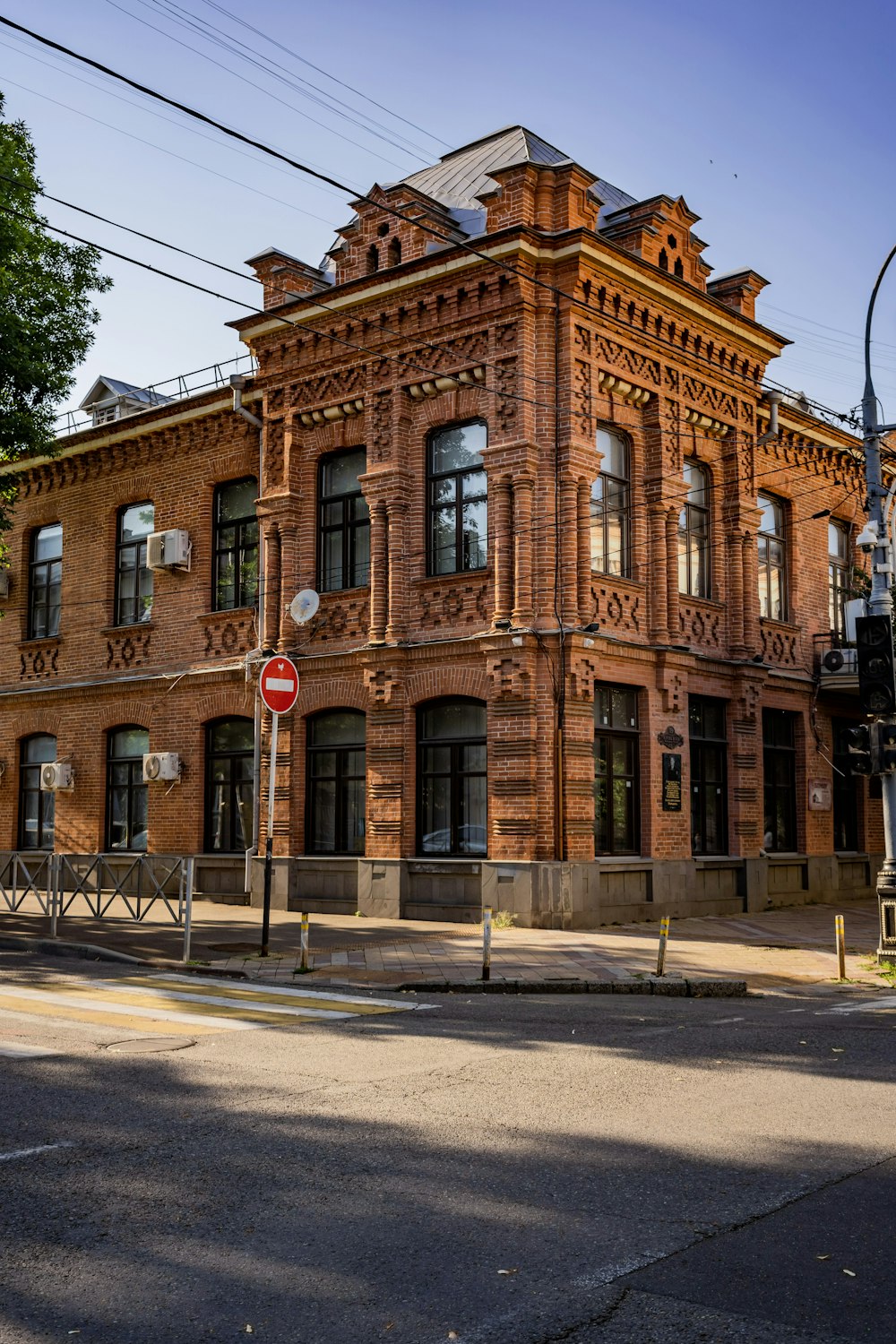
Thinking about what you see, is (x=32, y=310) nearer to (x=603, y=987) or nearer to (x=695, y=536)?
(x=695, y=536)

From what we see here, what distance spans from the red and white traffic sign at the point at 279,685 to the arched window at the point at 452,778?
4.96m

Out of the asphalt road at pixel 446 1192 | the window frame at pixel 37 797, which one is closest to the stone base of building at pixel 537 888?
the window frame at pixel 37 797

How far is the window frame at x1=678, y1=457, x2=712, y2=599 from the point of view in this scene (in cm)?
2164

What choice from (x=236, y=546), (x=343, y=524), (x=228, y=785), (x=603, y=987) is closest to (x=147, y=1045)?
(x=603, y=987)

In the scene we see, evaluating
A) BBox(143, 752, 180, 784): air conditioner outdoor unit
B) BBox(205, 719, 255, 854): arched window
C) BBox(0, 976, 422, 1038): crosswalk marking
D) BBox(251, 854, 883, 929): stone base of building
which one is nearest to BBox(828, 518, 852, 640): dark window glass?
BBox(251, 854, 883, 929): stone base of building

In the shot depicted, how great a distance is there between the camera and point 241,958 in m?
14.4

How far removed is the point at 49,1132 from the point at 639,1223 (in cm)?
320

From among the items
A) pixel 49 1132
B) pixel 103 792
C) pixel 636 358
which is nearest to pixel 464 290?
pixel 636 358

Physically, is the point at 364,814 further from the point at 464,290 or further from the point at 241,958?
the point at 464,290

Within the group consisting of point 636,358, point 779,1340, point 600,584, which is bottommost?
point 779,1340

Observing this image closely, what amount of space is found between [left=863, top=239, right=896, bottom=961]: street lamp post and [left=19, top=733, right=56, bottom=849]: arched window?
17.7m

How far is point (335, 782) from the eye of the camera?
20984mm

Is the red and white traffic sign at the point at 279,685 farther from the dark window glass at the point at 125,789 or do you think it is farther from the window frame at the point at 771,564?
the window frame at the point at 771,564

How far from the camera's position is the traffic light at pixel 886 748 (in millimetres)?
14844
